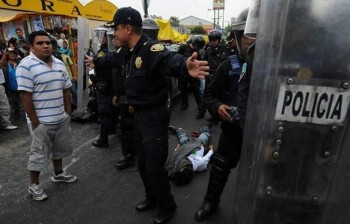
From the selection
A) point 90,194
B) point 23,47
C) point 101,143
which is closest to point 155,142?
point 90,194

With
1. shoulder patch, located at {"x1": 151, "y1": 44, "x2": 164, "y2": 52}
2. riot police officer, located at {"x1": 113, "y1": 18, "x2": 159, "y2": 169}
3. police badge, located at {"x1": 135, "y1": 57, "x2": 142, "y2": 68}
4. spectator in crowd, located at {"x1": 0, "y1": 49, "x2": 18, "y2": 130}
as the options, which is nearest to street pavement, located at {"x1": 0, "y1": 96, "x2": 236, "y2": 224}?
riot police officer, located at {"x1": 113, "y1": 18, "x2": 159, "y2": 169}

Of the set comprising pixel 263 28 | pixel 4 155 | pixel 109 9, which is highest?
pixel 109 9

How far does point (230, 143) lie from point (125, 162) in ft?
6.74

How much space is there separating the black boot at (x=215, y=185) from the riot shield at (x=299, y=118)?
158 cm

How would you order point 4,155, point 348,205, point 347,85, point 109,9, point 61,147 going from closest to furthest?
point 347,85 < point 348,205 < point 61,147 < point 4,155 < point 109,9

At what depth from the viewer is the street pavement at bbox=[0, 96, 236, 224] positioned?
2969 mm

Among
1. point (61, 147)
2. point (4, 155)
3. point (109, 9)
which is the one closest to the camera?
point (61, 147)

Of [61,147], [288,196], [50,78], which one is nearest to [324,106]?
[288,196]

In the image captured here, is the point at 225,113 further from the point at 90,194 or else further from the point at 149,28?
the point at 149,28

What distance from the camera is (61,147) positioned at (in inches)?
136

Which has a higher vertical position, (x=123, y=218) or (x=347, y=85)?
(x=347, y=85)

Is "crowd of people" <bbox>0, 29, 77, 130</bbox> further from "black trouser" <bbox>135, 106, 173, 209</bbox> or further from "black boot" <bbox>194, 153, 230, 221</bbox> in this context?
"black boot" <bbox>194, 153, 230, 221</bbox>

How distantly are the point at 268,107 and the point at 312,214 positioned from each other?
45 centimetres

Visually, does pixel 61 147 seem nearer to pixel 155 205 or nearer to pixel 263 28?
pixel 155 205
